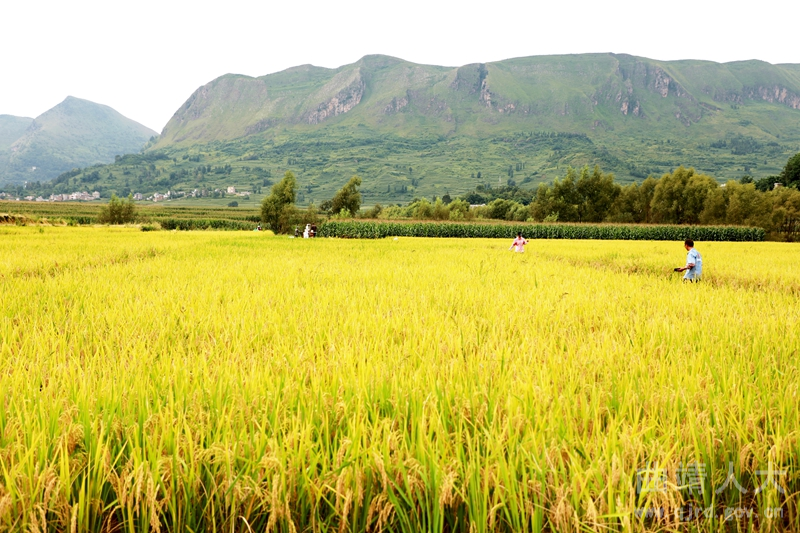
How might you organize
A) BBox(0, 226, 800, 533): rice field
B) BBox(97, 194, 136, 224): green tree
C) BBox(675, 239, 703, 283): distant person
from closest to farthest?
BBox(0, 226, 800, 533): rice field < BBox(675, 239, 703, 283): distant person < BBox(97, 194, 136, 224): green tree

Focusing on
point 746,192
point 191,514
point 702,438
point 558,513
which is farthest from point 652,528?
point 746,192

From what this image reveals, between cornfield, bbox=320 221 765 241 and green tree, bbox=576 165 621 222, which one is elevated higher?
green tree, bbox=576 165 621 222

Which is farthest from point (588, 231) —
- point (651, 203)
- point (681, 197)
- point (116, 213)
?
point (116, 213)

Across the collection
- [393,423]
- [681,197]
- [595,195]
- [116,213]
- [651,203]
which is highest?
[595,195]

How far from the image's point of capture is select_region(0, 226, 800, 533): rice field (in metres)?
1.58

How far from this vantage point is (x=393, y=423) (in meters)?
1.99

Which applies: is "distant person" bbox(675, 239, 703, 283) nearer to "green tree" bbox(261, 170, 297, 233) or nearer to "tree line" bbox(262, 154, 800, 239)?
"tree line" bbox(262, 154, 800, 239)

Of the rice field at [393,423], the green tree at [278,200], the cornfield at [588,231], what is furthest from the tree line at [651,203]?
the rice field at [393,423]

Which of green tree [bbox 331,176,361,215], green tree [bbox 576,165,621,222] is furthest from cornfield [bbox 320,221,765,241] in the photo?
green tree [bbox 331,176,361,215]

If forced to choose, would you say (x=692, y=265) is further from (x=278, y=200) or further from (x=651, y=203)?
(x=651, y=203)

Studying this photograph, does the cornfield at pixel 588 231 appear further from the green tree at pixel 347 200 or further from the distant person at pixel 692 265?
the distant person at pixel 692 265

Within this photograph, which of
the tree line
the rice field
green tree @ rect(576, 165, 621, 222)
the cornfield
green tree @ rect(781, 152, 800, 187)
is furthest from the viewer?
green tree @ rect(781, 152, 800, 187)

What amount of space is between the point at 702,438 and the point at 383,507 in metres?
1.51

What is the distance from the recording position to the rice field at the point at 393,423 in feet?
5.19
